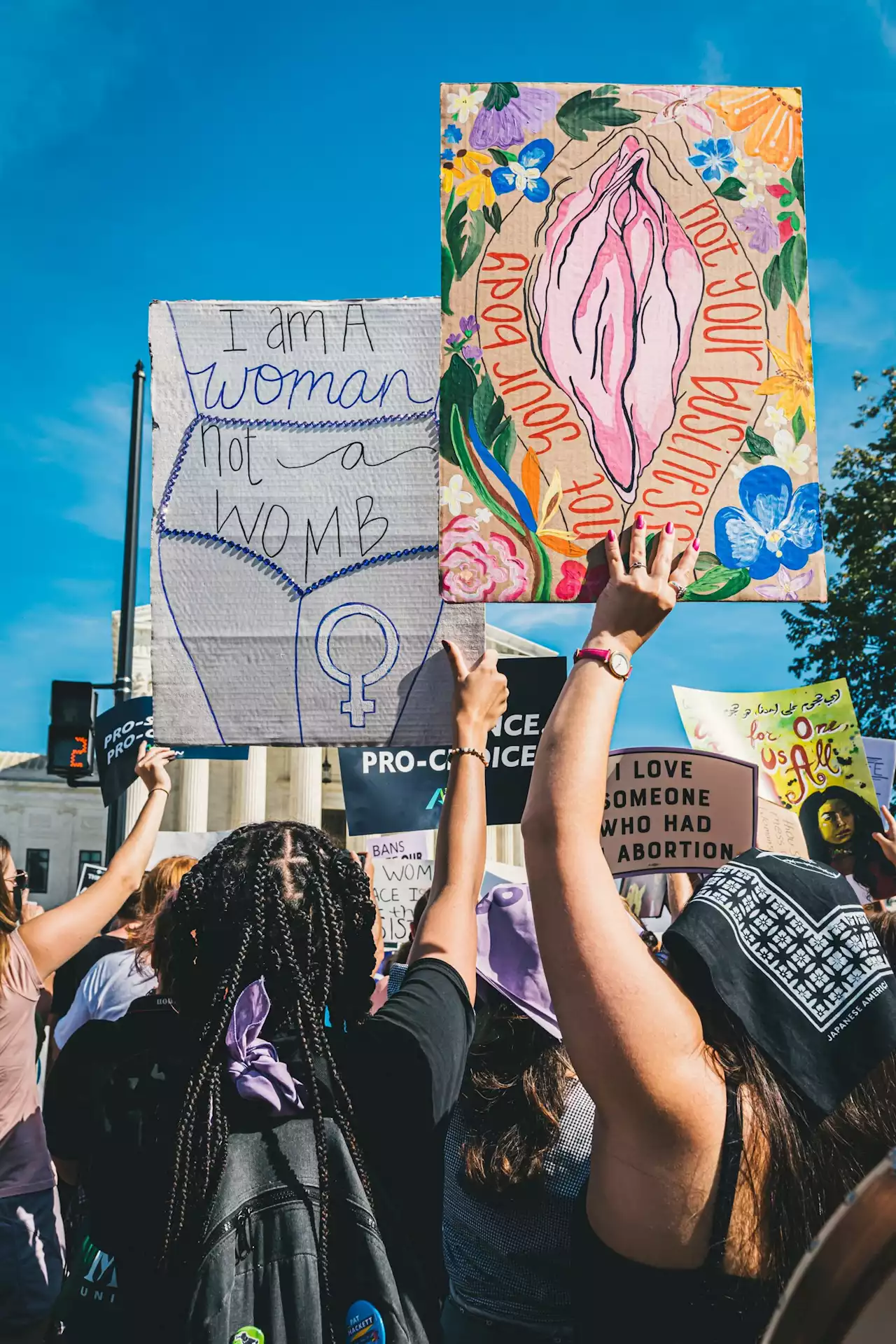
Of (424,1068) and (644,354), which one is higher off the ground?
(644,354)

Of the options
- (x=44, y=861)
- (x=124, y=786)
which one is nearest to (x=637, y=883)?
(x=124, y=786)

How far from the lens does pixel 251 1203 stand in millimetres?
1734

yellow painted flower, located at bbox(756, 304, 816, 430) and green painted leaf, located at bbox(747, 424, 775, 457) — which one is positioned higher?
yellow painted flower, located at bbox(756, 304, 816, 430)

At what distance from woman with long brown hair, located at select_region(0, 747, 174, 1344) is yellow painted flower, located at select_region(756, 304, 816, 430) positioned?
2.18m

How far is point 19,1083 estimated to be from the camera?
3.20 metres

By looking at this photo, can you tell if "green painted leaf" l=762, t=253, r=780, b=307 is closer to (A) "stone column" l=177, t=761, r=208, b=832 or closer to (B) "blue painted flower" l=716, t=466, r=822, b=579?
(B) "blue painted flower" l=716, t=466, r=822, b=579

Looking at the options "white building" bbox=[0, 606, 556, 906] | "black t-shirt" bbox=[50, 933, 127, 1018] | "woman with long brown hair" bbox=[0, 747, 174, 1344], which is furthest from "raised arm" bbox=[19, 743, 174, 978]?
"white building" bbox=[0, 606, 556, 906]

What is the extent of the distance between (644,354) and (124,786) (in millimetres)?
3362

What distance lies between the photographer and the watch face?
66.6 inches

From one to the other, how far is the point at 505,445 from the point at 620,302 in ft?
1.68

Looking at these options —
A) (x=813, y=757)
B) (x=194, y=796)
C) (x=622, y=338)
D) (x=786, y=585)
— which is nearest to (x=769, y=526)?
(x=786, y=585)

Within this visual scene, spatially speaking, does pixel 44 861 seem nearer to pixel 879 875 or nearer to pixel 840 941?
pixel 879 875

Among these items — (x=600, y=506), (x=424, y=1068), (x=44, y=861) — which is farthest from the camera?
(x=44, y=861)

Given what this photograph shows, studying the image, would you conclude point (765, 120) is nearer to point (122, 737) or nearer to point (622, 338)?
point (622, 338)
